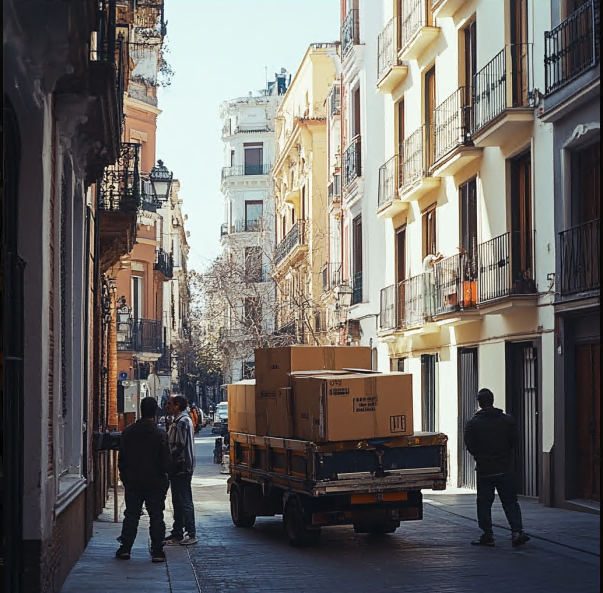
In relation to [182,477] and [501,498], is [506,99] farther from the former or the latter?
[182,477]

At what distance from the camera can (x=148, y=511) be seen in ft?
43.5

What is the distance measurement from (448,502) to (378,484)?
6767 millimetres

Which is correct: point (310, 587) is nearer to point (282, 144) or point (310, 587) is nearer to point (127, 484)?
point (127, 484)

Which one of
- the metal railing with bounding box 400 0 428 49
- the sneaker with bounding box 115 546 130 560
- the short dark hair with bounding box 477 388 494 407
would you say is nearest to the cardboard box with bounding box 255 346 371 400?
the short dark hair with bounding box 477 388 494 407

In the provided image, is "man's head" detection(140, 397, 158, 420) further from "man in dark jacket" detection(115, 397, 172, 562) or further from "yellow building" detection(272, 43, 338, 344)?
"yellow building" detection(272, 43, 338, 344)

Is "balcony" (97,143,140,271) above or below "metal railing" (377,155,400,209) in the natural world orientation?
below

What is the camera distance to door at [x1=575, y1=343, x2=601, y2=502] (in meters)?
18.1

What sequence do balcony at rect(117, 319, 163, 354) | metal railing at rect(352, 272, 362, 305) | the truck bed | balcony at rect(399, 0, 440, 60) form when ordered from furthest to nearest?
balcony at rect(117, 319, 163, 354) → metal railing at rect(352, 272, 362, 305) → balcony at rect(399, 0, 440, 60) → the truck bed

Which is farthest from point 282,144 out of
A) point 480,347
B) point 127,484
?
point 127,484

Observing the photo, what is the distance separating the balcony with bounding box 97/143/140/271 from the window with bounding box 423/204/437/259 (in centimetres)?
755

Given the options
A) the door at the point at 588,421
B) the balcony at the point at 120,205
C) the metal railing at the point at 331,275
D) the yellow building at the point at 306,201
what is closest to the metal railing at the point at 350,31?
the metal railing at the point at 331,275

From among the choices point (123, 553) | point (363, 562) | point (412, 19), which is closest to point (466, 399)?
point (412, 19)

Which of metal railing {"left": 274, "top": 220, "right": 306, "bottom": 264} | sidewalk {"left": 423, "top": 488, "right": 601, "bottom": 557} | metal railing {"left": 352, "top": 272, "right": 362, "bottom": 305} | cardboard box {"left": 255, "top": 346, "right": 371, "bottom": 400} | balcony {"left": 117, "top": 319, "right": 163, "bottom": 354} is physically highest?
metal railing {"left": 274, "top": 220, "right": 306, "bottom": 264}

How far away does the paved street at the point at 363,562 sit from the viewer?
11.6 m
